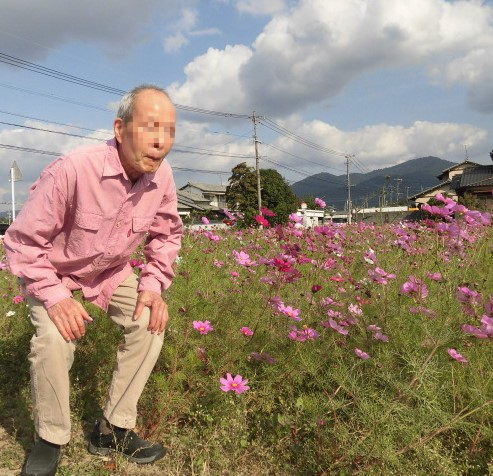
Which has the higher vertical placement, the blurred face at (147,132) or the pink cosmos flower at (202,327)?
the blurred face at (147,132)

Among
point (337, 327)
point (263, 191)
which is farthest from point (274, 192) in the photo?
point (337, 327)

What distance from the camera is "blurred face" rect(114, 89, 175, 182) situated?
160 cm

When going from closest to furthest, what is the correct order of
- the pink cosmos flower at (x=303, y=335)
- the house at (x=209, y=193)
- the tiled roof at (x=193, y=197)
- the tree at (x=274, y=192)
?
the pink cosmos flower at (x=303, y=335) → the tree at (x=274, y=192) → the tiled roof at (x=193, y=197) → the house at (x=209, y=193)

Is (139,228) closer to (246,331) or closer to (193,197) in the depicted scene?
(246,331)

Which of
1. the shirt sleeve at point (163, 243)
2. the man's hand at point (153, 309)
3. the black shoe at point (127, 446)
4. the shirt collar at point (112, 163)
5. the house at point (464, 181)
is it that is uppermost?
the house at point (464, 181)

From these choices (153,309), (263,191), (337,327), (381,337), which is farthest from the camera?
(263,191)

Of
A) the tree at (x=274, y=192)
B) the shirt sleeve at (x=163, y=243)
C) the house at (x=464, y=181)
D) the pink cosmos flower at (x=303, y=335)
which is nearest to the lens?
the shirt sleeve at (x=163, y=243)

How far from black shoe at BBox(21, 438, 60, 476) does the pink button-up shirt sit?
537 mm

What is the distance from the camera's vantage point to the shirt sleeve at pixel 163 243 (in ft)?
6.27

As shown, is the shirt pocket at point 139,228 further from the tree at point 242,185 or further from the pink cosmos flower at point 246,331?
the tree at point 242,185

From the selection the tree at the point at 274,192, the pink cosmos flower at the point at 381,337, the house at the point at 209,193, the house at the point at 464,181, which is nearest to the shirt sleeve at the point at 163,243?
the pink cosmos flower at the point at 381,337

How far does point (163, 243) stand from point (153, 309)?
32cm

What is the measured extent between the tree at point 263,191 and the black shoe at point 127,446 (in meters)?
33.4

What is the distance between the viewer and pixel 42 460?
1644mm
